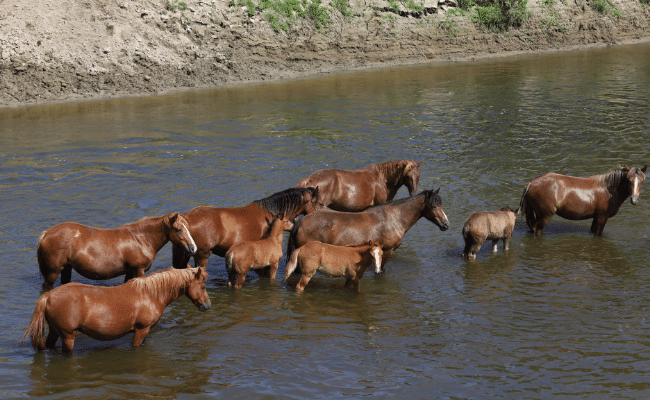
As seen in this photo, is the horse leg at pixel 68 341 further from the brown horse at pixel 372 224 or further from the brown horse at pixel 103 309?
the brown horse at pixel 372 224

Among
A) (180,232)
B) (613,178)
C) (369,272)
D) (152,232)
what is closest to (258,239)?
(180,232)

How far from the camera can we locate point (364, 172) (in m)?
11.7

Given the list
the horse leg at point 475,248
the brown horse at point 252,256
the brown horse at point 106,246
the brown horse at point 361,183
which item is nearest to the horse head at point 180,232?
the brown horse at point 106,246

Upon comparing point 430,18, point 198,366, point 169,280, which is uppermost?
point 430,18

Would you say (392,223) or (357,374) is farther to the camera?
(392,223)

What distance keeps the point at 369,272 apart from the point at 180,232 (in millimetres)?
3002

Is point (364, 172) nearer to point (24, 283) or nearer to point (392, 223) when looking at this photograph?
point (392, 223)

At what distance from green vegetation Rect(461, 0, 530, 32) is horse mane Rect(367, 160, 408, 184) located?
24.1 meters

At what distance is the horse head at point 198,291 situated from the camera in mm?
7664

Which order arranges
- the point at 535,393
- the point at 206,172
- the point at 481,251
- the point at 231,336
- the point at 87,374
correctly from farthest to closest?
the point at 206,172
the point at 481,251
the point at 231,336
the point at 87,374
the point at 535,393

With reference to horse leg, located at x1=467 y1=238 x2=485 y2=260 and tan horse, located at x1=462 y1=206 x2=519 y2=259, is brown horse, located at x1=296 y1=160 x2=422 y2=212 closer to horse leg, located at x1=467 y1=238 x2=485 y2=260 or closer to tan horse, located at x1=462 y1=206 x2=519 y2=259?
tan horse, located at x1=462 y1=206 x2=519 y2=259

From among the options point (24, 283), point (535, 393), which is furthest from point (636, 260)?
point (24, 283)

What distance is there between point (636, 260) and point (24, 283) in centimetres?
924

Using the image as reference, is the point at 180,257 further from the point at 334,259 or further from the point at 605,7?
the point at 605,7
